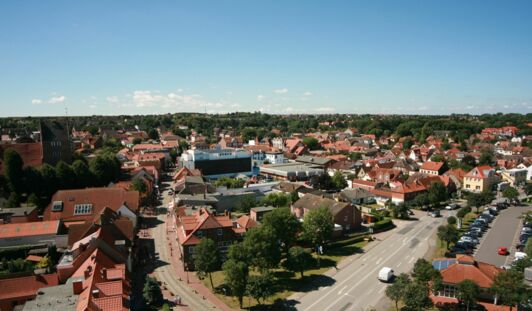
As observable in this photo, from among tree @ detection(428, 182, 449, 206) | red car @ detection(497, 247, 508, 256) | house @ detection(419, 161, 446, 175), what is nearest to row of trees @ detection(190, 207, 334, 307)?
red car @ detection(497, 247, 508, 256)

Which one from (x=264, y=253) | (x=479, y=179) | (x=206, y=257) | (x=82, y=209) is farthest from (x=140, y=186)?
(x=479, y=179)

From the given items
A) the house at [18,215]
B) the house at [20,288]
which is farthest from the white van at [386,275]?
the house at [18,215]

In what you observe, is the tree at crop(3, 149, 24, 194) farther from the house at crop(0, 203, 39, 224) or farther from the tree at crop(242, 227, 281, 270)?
the tree at crop(242, 227, 281, 270)

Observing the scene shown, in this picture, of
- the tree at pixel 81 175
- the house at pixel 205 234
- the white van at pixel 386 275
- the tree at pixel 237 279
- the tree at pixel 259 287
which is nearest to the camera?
the tree at pixel 237 279

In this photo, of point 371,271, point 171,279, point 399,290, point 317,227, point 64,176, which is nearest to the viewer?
point 399,290

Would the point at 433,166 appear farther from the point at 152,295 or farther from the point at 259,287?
the point at 152,295

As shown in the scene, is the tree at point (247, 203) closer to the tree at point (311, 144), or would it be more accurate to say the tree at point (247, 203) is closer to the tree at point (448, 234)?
the tree at point (448, 234)
